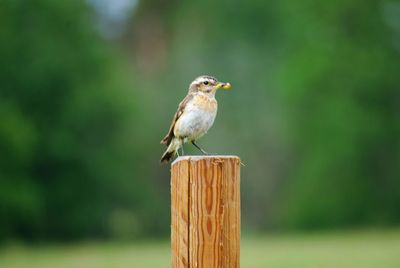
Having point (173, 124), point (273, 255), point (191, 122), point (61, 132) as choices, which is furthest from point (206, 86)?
point (61, 132)

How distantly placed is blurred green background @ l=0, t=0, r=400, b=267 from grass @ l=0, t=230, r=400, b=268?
7523 mm

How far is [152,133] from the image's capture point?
51.9m

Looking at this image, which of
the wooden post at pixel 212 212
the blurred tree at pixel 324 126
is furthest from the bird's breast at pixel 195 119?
the blurred tree at pixel 324 126

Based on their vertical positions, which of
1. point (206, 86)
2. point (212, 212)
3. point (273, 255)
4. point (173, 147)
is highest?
point (206, 86)

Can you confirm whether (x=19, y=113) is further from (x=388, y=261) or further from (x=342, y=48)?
(x=388, y=261)

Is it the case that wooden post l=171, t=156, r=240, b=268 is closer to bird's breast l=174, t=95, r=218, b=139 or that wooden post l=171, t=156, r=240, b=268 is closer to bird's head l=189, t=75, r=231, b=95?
bird's breast l=174, t=95, r=218, b=139

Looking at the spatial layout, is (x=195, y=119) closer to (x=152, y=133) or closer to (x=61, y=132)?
(x=61, y=132)

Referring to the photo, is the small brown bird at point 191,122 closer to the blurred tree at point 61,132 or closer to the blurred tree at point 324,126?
the blurred tree at point 61,132

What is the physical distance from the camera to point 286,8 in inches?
2023

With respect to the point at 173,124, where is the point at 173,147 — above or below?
below

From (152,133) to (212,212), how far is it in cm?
4691

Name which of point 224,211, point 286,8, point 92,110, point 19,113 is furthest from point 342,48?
point 224,211

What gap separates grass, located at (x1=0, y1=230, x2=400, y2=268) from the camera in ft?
72.6

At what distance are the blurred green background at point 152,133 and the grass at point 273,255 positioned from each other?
24.7 feet
